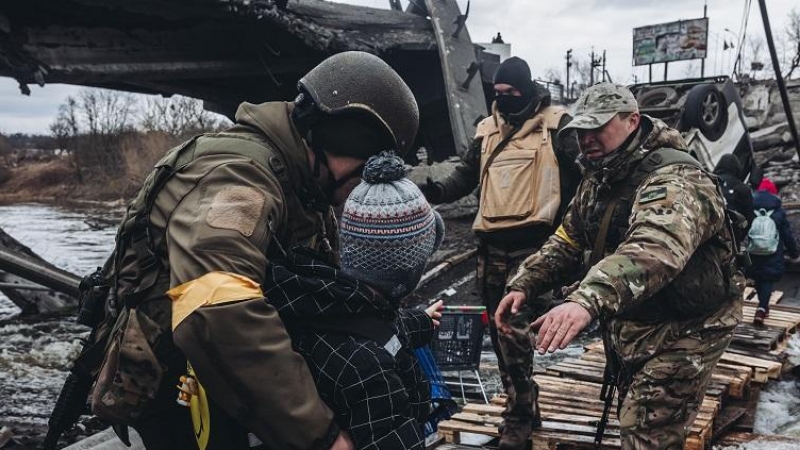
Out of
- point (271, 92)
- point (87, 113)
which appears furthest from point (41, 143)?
point (271, 92)

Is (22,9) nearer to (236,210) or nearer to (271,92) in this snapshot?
(271,92)

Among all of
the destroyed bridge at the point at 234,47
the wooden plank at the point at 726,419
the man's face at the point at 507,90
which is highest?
the destroyed bridge at the point at 234,47

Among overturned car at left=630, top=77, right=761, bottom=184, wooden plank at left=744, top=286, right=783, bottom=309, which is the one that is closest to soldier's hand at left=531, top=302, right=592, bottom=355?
overturned car at left=630, top=77, right=761, bottom=184

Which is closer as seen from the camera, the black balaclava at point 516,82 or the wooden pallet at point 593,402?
the wooden pallet at point 593,402

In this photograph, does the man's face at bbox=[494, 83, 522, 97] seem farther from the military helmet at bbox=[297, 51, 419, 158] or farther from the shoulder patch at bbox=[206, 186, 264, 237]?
the shoulder patch at bbox=[206, 186, 264, 237]

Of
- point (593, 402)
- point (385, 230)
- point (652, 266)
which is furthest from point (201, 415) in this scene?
point (593, 402)

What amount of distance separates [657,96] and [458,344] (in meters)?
6.77

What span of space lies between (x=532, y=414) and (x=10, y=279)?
6910mm

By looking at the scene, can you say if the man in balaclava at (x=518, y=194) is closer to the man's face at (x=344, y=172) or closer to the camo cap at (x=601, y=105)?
the camo cap at (x=601, y=105)

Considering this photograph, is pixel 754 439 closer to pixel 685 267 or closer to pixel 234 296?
pixel 685 267

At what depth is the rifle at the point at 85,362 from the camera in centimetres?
209

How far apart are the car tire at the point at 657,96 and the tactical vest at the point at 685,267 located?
7.72 m

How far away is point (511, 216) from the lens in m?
4.23

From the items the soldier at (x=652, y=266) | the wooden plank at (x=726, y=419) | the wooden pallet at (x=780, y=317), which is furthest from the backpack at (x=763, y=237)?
the soldier at (x=652, y=266)
